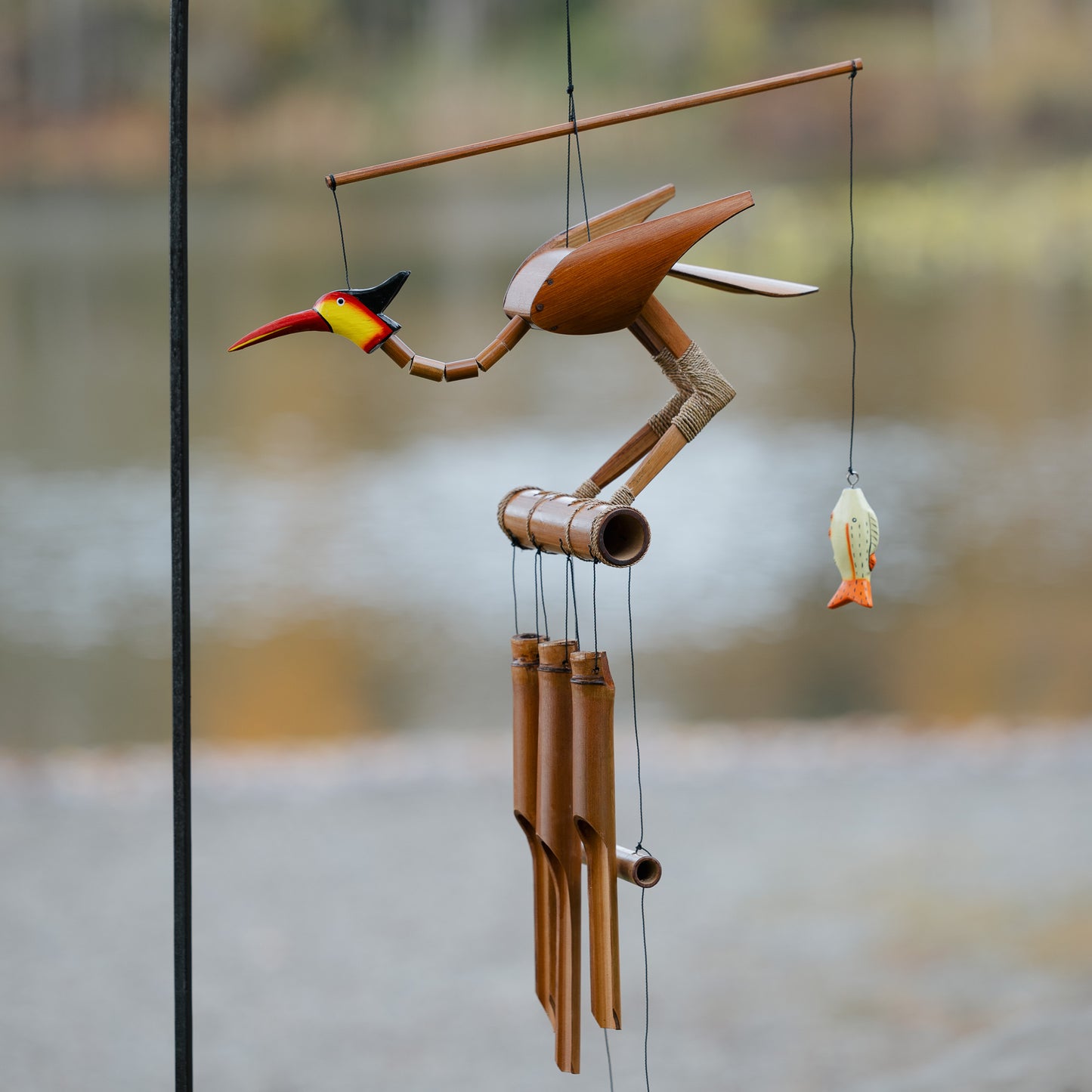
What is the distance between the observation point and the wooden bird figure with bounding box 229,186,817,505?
1.38 metres

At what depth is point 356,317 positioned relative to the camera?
1.42 m

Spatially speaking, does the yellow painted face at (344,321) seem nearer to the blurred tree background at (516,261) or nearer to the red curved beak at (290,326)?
the red curved beak at (290,326)

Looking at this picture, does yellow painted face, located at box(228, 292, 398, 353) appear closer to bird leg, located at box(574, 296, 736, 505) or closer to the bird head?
the bird head

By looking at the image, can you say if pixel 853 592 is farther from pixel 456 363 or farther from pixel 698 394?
pixel 456 363

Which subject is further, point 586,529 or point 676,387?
point 676,387

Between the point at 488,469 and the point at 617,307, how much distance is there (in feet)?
18.4

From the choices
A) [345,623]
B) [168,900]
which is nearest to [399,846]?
[168,900]

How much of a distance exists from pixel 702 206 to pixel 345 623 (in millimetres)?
5005

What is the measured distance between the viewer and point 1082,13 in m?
8.07

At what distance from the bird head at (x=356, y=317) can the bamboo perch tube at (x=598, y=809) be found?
37 cm

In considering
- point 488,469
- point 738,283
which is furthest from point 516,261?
point 738,283

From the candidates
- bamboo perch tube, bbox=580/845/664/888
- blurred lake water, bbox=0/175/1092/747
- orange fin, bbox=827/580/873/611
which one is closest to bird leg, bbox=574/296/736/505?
orange fin, bbox=827/580/873/611

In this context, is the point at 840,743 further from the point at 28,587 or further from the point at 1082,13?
the point at 1082,13

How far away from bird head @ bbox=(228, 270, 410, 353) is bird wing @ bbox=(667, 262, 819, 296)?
28 cm
